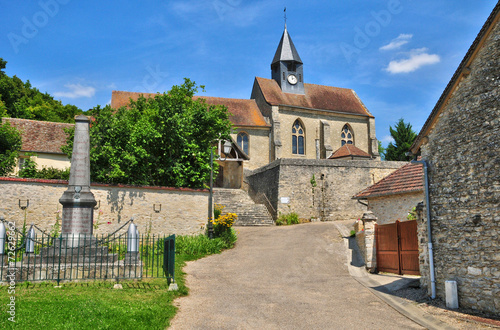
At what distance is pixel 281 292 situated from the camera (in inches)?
402

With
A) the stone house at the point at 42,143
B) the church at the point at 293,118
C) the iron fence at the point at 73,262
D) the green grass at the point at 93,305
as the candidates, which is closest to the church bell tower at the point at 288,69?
the church at the point at 293,118

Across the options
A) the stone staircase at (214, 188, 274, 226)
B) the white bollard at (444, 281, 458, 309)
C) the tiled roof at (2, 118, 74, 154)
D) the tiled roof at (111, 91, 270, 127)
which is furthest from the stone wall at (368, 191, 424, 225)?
the tiled roof at (2, 118, 74, 154)

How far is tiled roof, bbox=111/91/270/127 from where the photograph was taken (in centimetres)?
3459

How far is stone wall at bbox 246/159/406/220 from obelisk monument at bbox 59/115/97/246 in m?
15.0

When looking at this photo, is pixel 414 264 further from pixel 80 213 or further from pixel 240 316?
pixel 80 213

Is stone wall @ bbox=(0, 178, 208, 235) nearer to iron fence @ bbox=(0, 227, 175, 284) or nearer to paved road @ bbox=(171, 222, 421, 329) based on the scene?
paved road @ bbox=(171, 222, 421, 329)

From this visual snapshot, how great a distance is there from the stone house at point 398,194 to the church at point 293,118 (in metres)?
15.5

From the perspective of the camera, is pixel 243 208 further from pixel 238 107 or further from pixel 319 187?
pixel 238 107

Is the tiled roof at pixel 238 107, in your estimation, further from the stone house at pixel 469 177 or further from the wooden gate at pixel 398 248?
the stone house at pixel 469 177

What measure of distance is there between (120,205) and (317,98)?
28008 mm

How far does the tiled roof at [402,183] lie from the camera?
654 inches

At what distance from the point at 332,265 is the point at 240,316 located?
6.78m

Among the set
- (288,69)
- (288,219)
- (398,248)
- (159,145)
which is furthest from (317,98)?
(398,248)

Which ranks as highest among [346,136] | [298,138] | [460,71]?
[346,136]
